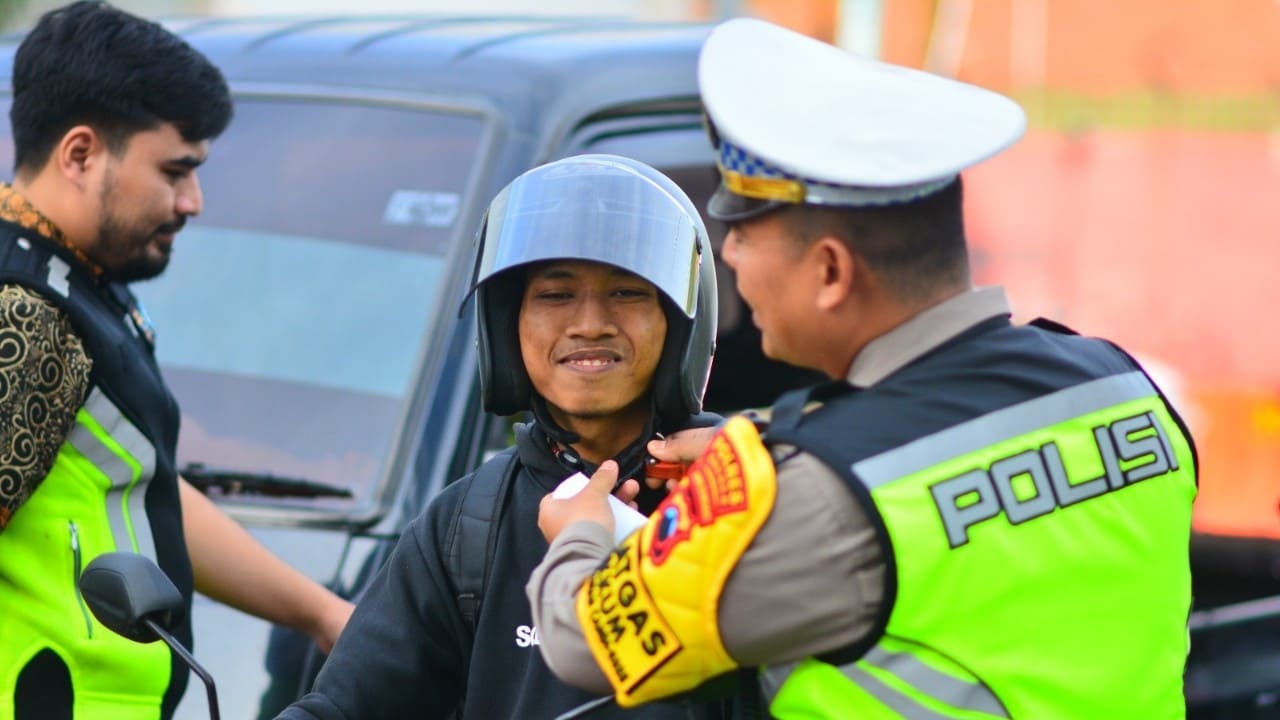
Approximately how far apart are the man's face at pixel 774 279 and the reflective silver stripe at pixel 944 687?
41cm

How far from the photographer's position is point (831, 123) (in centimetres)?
217

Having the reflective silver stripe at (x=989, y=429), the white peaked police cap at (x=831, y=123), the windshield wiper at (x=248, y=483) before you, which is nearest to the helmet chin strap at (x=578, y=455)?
the white peaked police cap at (x=831, y=123)

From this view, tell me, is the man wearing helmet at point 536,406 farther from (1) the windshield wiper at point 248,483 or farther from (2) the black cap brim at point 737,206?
(1) the windshield wiper at point 248,483

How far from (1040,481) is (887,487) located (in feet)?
0.61

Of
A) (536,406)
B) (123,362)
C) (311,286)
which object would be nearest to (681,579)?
(536,406)

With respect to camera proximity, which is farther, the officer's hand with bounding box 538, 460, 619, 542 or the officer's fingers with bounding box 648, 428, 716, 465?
the officer's fingers with bounding box 648, 428, 716, 465

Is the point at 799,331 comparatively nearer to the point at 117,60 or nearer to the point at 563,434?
the point at 563,434

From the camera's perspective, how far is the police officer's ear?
221 centimetres

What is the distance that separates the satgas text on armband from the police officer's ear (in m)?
0.26

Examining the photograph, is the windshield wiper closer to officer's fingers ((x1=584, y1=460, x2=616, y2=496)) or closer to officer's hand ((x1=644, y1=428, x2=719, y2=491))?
officer's hand ((x1=644, y1=428, x2=719, y2=491))

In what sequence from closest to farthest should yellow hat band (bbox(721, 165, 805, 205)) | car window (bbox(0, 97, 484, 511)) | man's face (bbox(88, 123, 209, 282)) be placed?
1. yellow hat band (bbox(721, 165, 805, 205))
2. man's face (bbox(88, 123, 209, 282))
3. car window (bbox(0, 97, 484, 511))

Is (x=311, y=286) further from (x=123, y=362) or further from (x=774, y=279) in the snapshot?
(x=774, y=279)

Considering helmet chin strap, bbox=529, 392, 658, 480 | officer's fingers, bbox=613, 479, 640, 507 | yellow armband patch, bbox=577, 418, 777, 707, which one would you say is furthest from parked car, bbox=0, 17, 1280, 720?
yellow armband patch, bbox=577, 418, 777, 707

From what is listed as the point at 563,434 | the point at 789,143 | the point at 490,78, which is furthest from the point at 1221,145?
the point at 789,143
